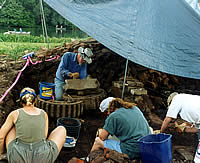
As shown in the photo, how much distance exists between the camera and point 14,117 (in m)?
2.36

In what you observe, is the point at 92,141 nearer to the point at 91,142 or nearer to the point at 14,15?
the point at 91,142

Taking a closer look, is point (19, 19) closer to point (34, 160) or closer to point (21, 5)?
point (21, 5)

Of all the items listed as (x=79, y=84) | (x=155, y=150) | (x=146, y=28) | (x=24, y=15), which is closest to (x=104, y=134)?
(x=155, y=150)

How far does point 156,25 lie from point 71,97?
2376 millimetres

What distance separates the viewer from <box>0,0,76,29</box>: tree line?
52.3 feet

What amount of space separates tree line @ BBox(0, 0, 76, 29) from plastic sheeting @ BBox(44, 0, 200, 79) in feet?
43.1

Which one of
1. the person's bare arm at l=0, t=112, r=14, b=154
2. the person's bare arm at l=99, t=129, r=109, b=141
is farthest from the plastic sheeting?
the person's bare arm at l=0, t=112, r=14, b=154

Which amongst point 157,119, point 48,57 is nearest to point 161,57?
point 157,119

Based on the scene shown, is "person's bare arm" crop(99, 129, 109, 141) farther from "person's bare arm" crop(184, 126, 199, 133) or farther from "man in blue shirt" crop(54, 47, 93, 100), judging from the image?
"person's bare arm" crop(184, 126, 199, 133)

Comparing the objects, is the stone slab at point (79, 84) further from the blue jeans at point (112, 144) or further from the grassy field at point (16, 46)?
the grassy field at point (16, 46)

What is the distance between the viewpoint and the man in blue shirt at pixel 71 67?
186 inches

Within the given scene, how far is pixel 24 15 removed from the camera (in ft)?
57.3

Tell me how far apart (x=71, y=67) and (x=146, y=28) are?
2303 mm

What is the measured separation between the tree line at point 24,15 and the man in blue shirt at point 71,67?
38.6ft
